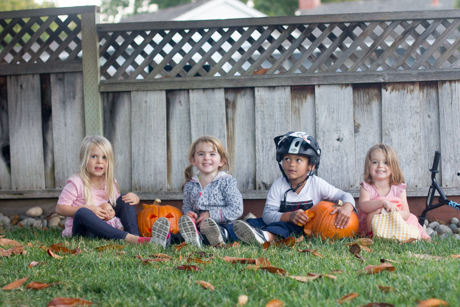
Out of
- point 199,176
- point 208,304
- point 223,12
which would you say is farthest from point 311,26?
point 223,12

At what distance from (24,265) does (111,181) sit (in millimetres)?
1605

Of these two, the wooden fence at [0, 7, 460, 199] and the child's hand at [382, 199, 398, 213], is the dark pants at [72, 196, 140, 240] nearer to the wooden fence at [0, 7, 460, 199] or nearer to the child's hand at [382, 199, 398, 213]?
the wooden fence at [0, 7, 460, 199]

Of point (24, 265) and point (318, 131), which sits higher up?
point (318, 131)

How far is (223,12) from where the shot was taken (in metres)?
18.8

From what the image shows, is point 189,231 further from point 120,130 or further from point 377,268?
point 120,130

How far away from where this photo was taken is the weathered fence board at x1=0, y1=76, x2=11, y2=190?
5344 mm

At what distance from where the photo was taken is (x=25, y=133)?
5.30m

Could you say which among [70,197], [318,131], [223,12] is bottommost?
[70,197]

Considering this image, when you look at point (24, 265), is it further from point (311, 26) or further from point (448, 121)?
point (448, 121)

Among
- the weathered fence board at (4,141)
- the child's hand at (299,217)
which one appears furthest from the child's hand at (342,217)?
the weathered fence board at (4,141)

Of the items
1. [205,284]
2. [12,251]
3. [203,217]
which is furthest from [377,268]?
[12,251]

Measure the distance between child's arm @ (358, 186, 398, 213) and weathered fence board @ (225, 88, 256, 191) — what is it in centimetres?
126

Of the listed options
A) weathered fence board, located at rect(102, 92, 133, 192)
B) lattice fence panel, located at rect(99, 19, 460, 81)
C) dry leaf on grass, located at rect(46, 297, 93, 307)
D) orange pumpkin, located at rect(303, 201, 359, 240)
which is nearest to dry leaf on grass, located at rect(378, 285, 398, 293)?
dry leaf on grass, located at rect(46, 297, 93, 307)

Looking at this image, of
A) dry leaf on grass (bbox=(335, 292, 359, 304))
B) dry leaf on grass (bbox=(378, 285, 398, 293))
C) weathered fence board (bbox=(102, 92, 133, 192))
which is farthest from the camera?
weathered fence board (bbox=(102, 92, 133, 192))
